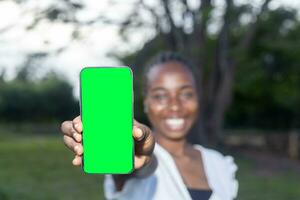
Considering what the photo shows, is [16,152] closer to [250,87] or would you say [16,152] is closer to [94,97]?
[250,87]

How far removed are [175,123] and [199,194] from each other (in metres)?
0.25

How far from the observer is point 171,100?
1.80 meters

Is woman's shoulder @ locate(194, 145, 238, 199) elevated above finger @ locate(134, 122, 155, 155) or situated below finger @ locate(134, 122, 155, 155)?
below

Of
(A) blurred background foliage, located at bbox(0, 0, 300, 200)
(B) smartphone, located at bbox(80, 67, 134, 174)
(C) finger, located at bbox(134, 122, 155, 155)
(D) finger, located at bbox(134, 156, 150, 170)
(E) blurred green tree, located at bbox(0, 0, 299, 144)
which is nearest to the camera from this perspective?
(B) smartphone, located at bbox(80, 67, 134, 174)

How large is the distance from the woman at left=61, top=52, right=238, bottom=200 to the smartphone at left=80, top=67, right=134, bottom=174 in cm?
53

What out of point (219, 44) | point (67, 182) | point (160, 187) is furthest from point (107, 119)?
point (219, 44)

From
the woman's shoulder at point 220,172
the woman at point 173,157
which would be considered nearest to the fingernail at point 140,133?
the woman at point 173,157

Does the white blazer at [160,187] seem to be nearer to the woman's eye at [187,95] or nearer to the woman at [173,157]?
the woman at [173,157]

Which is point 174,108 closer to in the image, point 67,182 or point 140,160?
point 140,160

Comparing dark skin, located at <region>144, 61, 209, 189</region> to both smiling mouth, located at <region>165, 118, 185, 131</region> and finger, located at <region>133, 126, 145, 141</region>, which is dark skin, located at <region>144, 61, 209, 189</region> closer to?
smiling mouth, located at <region>165, 118, 185, 131</region>

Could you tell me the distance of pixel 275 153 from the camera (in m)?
14.7

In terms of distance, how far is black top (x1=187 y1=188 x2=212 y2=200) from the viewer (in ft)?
5.71

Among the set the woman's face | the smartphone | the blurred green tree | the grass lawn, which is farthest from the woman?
the blurred green tree

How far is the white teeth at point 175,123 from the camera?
5.94ft
